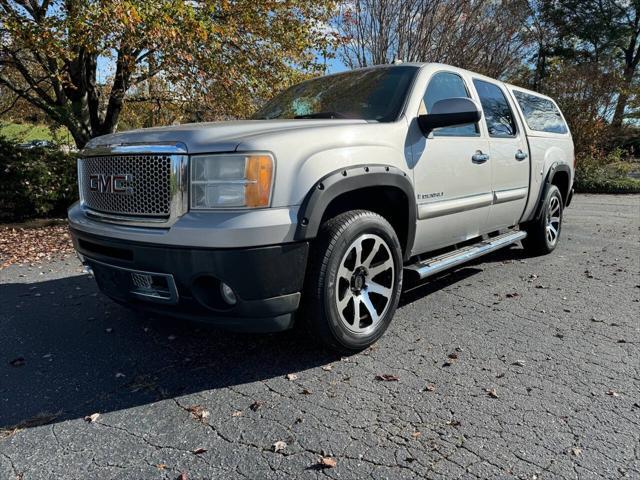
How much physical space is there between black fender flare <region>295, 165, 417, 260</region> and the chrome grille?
75 cm

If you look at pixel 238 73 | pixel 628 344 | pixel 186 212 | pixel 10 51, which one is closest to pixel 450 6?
pixel 238 73

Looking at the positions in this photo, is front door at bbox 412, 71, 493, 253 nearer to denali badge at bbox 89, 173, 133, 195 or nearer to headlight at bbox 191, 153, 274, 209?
headlight at bbox 191, 153, 274, 209

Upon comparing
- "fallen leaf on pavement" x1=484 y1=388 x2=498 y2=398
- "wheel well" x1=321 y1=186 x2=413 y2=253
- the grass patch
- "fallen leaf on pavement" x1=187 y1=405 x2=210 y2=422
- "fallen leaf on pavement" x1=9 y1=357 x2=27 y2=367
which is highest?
the grass patch

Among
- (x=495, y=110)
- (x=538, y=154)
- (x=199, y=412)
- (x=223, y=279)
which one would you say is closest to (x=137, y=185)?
(x=223, y=279)

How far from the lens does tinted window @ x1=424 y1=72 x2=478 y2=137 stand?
3730 mm

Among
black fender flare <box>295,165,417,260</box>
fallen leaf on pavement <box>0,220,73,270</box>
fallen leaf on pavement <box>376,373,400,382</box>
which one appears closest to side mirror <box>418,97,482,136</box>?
black fender flare <box>295,165,417,260</box>

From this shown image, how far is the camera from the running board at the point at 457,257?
3.60 m

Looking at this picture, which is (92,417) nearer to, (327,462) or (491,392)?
(327,462)

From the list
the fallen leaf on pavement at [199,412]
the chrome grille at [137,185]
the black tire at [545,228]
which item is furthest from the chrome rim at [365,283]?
the black tire at [545,228]

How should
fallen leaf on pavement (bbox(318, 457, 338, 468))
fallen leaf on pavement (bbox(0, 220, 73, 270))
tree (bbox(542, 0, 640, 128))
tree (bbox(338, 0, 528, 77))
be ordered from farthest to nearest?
1. tree (bbox(542, 0, 640, 128))
2. tree (bbox(338, 0, 528, 77))
3. fallen leaf on pavement (bbox(0, 220, 73, 270))
4. fallen leaf on pavement (bbox(318, 457, 338, 468))

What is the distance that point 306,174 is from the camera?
2.66 meters

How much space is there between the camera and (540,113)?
5887 millimetres

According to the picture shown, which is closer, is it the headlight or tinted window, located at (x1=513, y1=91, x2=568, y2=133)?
the headlight

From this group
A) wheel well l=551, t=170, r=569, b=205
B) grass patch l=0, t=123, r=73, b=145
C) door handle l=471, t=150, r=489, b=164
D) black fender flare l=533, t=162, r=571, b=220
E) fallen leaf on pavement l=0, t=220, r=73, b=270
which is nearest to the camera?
door handle l=471, t=150, r=489, b=164
